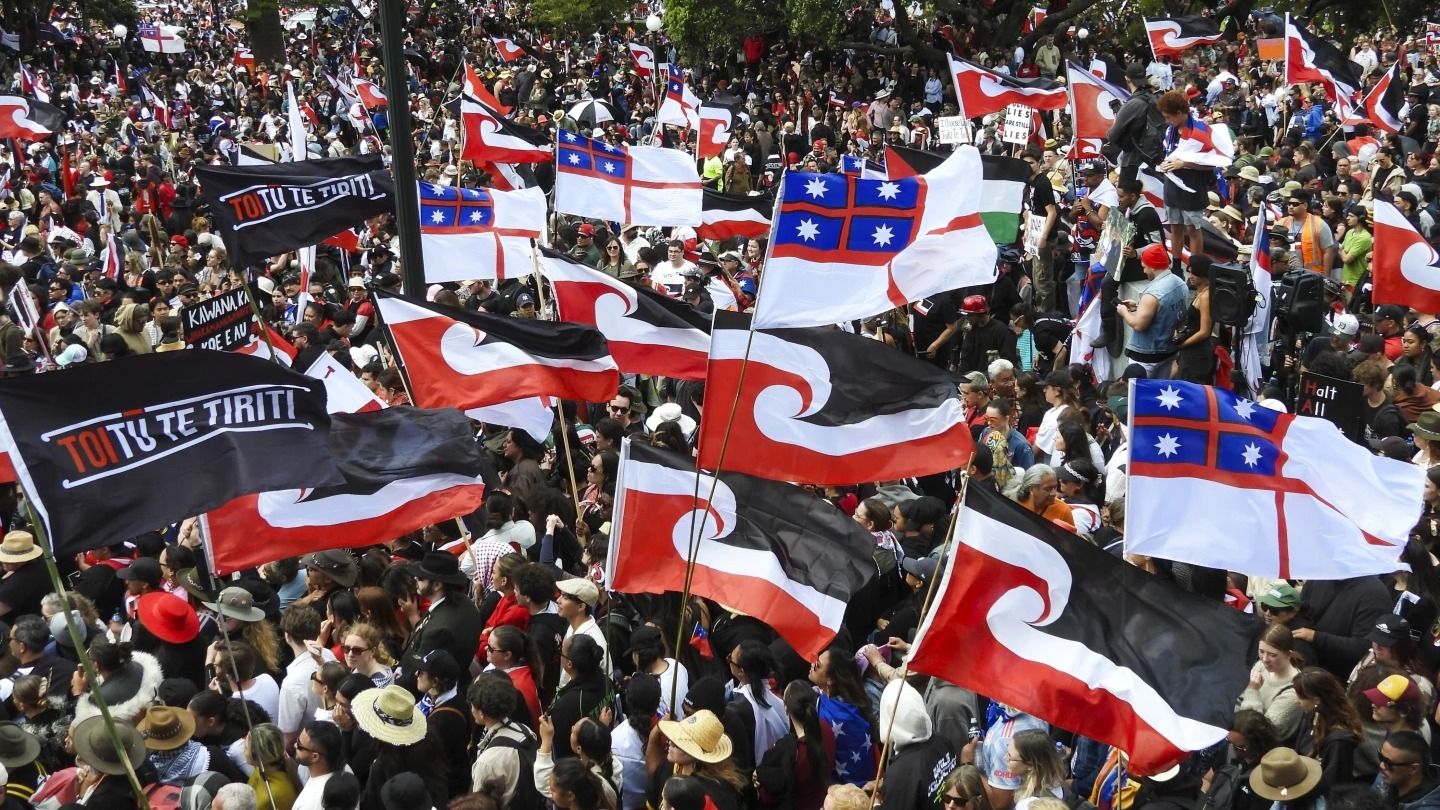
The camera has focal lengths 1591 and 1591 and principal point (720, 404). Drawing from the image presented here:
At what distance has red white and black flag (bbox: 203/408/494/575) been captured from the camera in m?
7.68

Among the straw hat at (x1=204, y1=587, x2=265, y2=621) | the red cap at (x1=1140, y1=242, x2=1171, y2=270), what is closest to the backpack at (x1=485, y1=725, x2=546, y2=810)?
the straw hat at (x1=204, y1=587, x2=265, y2=621)

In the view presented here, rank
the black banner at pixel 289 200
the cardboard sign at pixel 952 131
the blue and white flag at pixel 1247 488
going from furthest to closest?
the cardboard sign at pixel 952 131
the black banner at pixel 289 200
the blue and white flag at pixel 1247 488

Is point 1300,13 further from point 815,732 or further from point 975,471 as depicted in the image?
point 815,732

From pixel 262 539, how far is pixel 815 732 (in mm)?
2827

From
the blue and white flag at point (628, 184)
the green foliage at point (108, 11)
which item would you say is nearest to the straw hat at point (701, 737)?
the blue and white flag at point (628, 184)

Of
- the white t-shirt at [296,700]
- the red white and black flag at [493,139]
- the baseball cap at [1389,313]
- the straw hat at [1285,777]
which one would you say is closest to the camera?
the straw hat at [1285,777]

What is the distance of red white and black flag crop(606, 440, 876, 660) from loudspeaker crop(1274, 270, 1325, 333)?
636 centimetres

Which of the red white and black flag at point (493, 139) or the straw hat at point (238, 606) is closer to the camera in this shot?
the straw hat at point (238, 606)

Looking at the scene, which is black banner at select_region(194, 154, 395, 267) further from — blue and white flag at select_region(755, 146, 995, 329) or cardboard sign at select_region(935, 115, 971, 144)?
cardboard sign at select_region(935, 115, 971, 144)

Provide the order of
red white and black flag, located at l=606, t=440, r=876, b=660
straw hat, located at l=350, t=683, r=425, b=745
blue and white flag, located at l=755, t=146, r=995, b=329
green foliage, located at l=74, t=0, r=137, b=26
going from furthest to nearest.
Answer: green foliage, located at l=74, t=0, r=137, b=26, blue and white flag, located at l=755, t=146, r=995, b=329, red white and black flag, located at l=606, t=440, r=876, b=660, straw hat, located at l=350, t=683, r=425, b=745

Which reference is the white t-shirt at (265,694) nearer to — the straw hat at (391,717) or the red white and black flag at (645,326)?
the straw hat at (391,717)

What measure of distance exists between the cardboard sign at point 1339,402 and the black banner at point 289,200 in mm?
6977

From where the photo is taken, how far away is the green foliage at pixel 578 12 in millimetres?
42000

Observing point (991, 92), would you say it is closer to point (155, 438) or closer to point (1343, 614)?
point (1343, 614)
